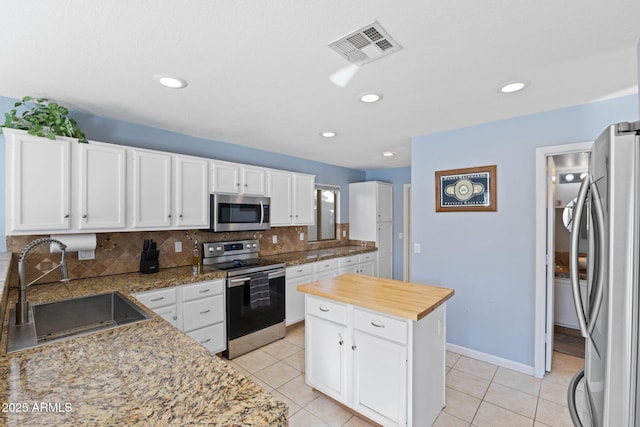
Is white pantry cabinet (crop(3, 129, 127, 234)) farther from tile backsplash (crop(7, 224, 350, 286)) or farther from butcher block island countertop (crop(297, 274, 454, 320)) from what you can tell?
butcher block island countertop (crop(297, 274, 454, 320))

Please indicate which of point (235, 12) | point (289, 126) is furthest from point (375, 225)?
point (235, 12)

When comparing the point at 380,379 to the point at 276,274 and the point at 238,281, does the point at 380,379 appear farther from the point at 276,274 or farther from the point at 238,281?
the point at 276,274

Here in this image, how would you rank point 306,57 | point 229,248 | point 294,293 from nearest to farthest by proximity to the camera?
point 306,57 < point 229,248 < point 294,293

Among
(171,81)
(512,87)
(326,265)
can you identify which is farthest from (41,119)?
(512,87)

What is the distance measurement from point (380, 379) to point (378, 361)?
0.12m

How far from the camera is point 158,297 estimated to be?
2.59 m

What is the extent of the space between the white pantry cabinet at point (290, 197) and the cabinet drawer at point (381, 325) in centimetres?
225

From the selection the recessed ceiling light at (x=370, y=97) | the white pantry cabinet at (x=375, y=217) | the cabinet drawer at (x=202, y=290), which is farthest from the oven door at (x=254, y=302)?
the white pantry cabinet at (x=375, y=217)

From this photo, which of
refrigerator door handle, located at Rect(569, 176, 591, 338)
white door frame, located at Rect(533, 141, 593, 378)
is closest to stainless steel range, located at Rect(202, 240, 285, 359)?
white door frame, located at Rect(533, 141, 593, 378)

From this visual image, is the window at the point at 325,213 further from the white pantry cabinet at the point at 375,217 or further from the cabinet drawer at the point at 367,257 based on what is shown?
the cabinet drawer at the point at 367,257

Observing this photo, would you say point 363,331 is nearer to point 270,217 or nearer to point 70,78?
point 270,217

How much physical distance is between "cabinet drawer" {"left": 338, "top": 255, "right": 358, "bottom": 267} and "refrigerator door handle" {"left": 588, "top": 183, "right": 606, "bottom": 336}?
355cm

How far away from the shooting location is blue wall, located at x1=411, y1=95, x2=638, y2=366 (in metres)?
2.65

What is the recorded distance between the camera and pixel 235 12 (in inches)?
53.6
